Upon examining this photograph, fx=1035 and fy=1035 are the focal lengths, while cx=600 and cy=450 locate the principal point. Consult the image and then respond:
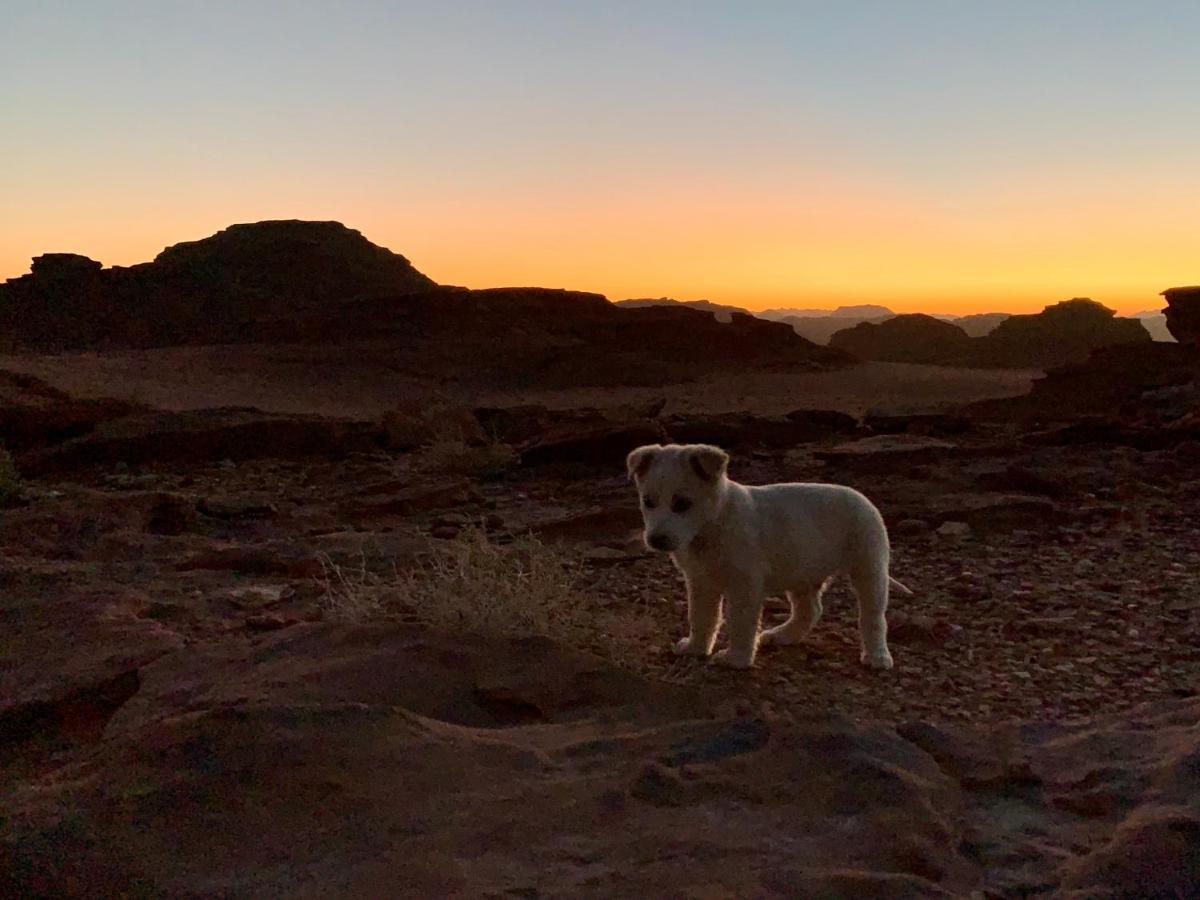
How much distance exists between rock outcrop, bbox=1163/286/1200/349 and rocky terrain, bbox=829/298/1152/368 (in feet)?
84.9

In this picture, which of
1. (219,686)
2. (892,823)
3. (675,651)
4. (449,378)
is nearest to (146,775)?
(219,686)

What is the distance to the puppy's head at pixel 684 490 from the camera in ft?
17.9

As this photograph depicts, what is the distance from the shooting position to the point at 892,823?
3205 millimetres

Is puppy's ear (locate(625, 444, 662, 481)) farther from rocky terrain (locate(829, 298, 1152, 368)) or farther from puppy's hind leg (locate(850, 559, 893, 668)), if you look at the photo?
rocky terrain (locate(829, 298, 1152, 368))

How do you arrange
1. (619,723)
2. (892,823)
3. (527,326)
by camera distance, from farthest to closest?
1. (527,326)
2. (619,723)
3. (892,823)

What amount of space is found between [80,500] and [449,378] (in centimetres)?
2942

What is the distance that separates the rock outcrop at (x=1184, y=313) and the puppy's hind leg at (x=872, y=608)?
2552cm

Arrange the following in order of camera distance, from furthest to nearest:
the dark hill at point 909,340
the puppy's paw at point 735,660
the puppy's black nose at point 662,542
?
the dark hill at point 909,340, the puppy's paw at point 735,660, the puppy's black nose at point 662,542

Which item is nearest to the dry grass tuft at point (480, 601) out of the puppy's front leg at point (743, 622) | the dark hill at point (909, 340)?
the puppy's front leg at point (743, 622)

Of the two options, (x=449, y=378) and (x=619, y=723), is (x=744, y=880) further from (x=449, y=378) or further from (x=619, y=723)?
(x=449, y=378)

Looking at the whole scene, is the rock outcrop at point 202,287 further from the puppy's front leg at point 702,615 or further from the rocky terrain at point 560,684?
the puppy's front leg at point 702,615

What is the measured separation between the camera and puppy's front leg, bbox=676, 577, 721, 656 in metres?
5.71

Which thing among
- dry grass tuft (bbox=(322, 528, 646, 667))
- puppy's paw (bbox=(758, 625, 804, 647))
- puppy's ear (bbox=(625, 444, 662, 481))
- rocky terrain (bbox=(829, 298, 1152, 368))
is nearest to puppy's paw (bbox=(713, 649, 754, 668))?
dry grass tuft (bbox=(322, 528, 646, 667))

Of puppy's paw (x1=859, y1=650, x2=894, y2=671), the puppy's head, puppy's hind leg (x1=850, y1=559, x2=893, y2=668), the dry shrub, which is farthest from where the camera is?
the dry shrub
